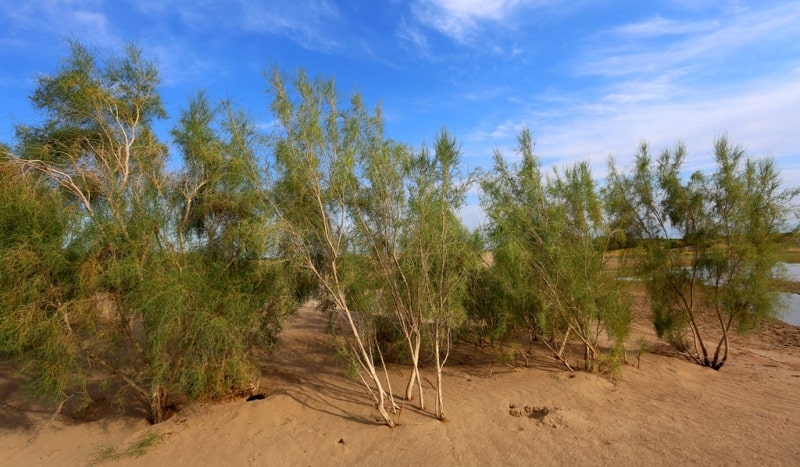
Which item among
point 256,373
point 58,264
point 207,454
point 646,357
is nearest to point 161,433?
point 207,454

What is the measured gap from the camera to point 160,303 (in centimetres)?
682

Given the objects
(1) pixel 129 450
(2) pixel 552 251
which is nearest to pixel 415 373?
(2) pixel 552 251

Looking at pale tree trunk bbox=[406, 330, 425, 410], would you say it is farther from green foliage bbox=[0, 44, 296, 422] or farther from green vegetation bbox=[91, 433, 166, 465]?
green vegetation bbox=[91, 433, 166, 465]

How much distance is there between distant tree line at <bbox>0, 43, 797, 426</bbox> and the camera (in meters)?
6.65

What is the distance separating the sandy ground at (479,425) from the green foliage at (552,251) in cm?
118

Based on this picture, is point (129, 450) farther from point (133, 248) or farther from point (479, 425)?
point (479, 425)

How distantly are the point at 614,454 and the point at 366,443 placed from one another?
10.4 ft

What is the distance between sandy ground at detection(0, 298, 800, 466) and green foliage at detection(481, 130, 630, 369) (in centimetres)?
118

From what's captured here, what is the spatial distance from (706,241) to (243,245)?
9187 mm

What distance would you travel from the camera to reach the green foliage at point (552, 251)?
26.8 ft

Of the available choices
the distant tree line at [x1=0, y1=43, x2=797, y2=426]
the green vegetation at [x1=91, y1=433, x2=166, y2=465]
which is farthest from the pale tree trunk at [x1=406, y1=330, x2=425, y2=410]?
the green vegetation at [x1=91, y1=433, x2=166, y2=465]

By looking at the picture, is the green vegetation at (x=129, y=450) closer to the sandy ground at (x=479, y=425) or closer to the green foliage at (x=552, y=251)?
the sandy ground at (x=479, y=425)

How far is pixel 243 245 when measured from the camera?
6.60 metres

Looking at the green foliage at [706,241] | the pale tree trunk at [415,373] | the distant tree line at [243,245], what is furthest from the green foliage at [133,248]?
the green foliage at [706,241]
